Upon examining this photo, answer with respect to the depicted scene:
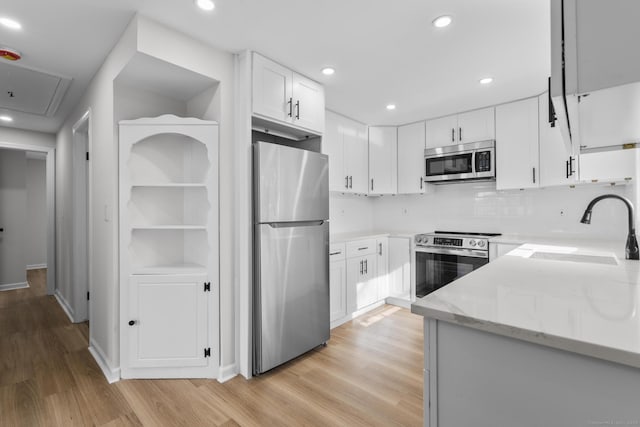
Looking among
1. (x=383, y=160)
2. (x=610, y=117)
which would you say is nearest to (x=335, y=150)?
(x=383, y=160)

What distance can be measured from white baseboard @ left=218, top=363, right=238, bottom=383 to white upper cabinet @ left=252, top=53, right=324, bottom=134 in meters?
1.90

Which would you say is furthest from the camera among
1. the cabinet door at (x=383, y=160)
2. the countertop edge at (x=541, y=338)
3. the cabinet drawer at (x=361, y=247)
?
the cabinet door at (x=383, y=160)

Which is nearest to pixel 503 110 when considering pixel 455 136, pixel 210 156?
pixel 455 136

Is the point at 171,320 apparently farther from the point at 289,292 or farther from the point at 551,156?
the point at 551,156

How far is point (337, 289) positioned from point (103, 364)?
208cm

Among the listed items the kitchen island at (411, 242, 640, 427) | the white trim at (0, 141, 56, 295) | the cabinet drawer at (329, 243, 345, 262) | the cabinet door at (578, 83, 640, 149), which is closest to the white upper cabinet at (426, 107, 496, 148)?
the cabinet drawer at (329, 243, 345, 262)

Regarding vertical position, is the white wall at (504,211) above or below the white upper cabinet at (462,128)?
below

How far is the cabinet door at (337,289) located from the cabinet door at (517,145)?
1968mm

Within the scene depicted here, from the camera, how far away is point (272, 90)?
244 centimetres

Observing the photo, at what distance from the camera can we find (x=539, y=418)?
803 millimetres

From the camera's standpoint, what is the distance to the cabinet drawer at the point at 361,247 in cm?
341

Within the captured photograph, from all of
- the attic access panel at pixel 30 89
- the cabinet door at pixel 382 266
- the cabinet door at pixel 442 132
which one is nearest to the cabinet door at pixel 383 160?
the cabinet door at pixel 442 132

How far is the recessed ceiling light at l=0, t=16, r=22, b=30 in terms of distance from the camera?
1.94m

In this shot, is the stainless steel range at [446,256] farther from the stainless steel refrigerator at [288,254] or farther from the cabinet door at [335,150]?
the stainless steel refrigerator at [288,254]
